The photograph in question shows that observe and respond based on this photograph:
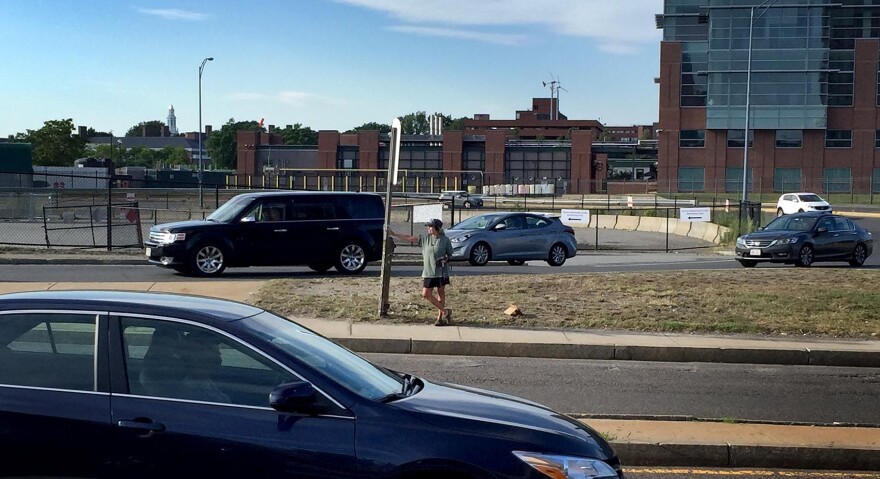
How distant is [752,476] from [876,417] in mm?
2687

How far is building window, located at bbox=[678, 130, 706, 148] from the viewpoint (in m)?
79.4

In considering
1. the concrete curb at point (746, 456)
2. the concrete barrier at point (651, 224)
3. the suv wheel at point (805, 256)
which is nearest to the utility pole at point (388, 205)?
the concrete curb at point (746, 456)

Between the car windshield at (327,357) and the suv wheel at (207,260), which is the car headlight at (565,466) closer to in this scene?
the car windshield at (327,357)

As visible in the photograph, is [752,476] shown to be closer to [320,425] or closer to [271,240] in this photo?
[320,425]

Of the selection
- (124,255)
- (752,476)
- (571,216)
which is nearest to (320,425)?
(752,476)

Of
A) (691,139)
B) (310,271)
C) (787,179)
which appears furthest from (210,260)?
(787,179)

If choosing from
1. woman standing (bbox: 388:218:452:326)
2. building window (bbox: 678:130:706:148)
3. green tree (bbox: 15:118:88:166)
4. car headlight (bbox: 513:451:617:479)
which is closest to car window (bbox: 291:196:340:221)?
woman standing (bbox: 388:218:452:326)

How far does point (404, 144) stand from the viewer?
98750mm

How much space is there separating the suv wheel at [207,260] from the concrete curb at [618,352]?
337 inches

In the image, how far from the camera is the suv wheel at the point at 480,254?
25406mm

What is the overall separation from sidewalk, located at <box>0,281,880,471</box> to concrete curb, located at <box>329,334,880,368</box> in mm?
13

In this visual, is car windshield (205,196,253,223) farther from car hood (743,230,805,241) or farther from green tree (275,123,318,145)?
green tree (275,123,318,145)

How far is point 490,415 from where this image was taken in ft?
16.3

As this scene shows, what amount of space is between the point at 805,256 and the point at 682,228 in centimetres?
1940
